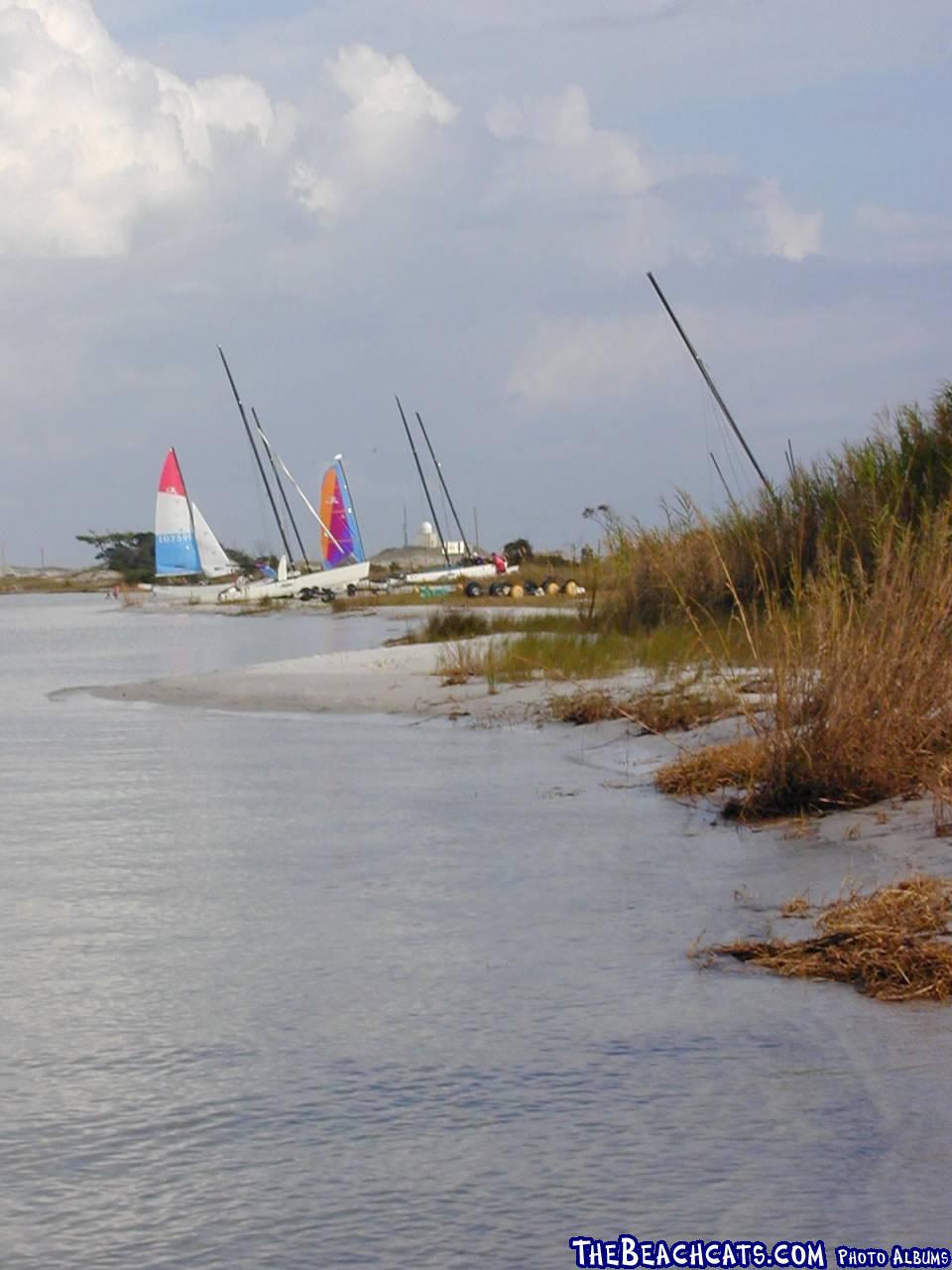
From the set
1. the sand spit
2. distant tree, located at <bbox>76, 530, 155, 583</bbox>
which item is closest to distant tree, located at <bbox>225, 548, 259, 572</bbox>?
distant tree, located at <bbox>76, 530, 155, 583</bbox>

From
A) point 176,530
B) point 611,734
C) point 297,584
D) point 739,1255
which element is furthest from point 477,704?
point 176,530

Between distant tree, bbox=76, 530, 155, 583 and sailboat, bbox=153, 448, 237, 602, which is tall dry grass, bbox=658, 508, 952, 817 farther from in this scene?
distant tree, bbox=76, 530, 155, 583

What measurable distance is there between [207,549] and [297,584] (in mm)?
12588

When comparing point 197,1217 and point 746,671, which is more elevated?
point 746,671

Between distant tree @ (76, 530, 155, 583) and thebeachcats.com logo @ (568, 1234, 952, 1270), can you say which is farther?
distant tree @ (76, 530, 155, 583)

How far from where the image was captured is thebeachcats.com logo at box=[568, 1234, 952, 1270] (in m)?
3.68

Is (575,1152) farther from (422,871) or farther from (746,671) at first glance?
(746,671)

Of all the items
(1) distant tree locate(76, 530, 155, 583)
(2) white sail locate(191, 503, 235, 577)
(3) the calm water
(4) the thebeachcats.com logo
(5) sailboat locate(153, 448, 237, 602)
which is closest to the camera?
(4) the thebeachcats.com logo

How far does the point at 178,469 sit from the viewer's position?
70.9 m

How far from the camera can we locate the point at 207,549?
73.0 m

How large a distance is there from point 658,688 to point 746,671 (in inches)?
47.4

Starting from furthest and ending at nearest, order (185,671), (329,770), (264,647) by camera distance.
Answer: (264,647)
(185,671)
(329,770)

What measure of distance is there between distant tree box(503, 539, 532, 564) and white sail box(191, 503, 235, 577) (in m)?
11.9

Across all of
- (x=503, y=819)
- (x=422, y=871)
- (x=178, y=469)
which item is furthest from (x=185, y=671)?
(x=178, y=469)
